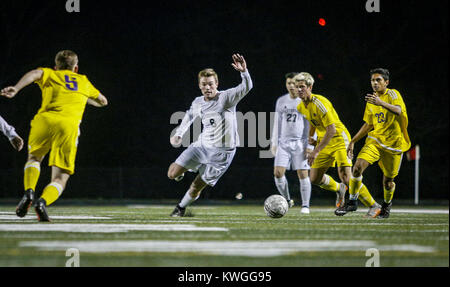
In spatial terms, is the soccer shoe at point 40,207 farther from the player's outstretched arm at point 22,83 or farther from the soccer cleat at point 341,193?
the soccer cleat at point 341,193

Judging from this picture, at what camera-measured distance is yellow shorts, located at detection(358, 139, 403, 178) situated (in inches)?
349

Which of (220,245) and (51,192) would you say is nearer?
(220,245)

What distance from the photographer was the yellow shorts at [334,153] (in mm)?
9555

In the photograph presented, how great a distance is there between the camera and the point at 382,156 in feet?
29.7

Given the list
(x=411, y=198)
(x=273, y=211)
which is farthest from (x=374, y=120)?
(x=411, y=198)

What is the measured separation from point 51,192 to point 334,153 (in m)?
4.49

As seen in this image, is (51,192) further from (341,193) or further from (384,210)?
(341,193)

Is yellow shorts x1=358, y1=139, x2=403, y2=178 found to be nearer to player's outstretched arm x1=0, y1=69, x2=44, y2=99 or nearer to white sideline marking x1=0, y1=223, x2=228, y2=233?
white sideline marking x1=0, y1=223, x2=228, y2=233

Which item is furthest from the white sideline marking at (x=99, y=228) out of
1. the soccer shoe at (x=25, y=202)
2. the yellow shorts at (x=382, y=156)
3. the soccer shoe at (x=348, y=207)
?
the soccer shoe at (x=348, y=207)

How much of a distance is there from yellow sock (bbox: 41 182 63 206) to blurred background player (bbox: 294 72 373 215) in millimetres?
3478

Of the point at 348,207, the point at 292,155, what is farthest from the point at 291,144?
the point at 348,207

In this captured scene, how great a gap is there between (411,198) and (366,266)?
2244 centimetres

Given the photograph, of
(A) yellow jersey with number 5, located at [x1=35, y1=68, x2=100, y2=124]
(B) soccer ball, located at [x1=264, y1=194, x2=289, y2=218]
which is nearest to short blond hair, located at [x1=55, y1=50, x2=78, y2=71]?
(A) yellow jersey with number 5, located at [x1=35, y1=68, x2=100, y2=124]

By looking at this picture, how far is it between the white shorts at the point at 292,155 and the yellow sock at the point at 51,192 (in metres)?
4.99
